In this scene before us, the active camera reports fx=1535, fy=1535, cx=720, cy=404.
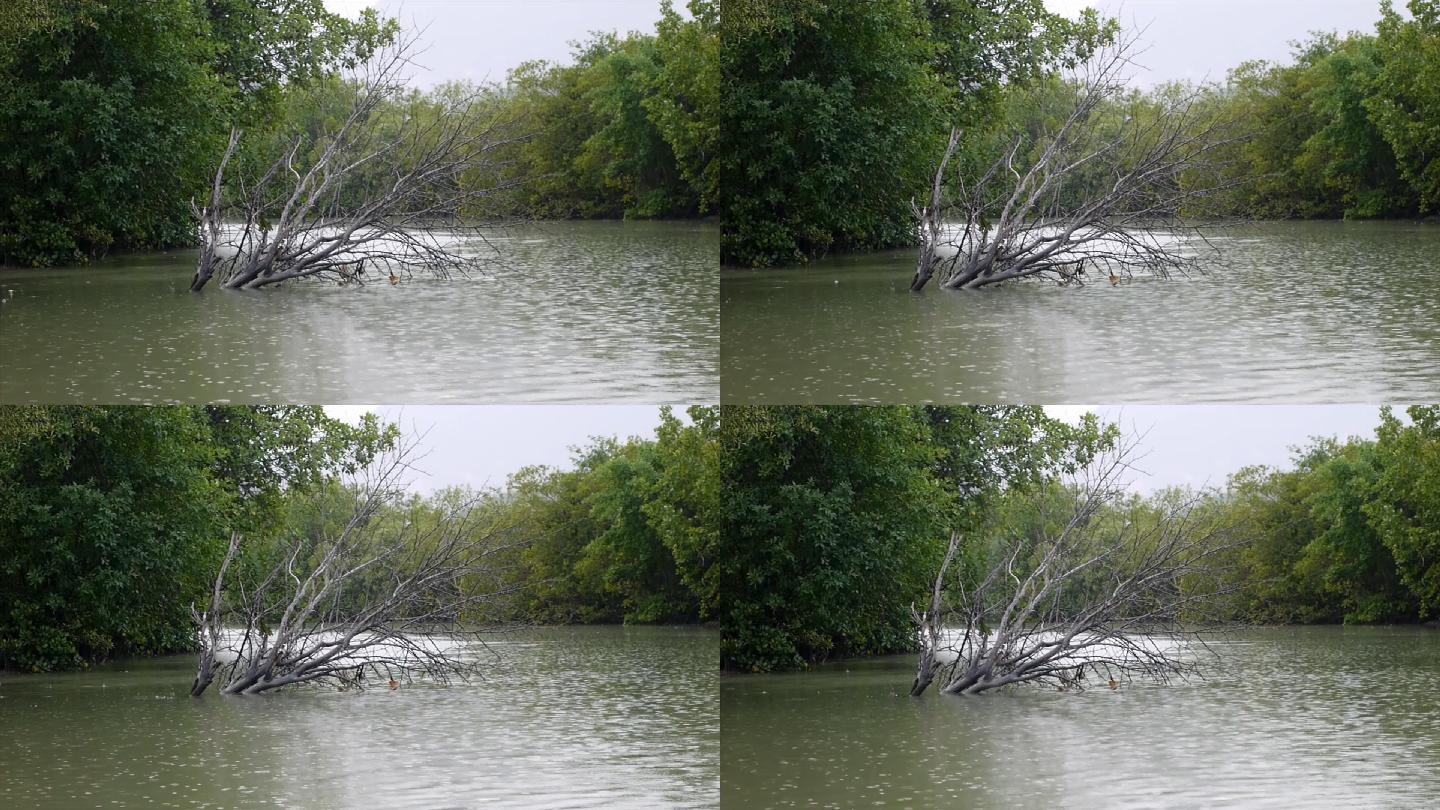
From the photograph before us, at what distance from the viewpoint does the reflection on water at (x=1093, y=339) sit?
1474 cm

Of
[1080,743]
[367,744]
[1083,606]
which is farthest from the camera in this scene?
[1083,606]

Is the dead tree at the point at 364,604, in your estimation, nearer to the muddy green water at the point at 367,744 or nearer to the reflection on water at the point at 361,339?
the muddy green water at the point at 367,744

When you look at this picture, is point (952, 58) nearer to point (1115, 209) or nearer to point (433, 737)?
point (1115, 209)

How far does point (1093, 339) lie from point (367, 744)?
8.89 metres

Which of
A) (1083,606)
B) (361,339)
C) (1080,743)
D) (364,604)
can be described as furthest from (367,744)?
(1083,606)

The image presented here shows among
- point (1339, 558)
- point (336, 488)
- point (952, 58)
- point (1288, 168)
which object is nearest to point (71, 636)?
point (336, 488)

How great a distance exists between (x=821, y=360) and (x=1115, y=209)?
→ 6.31 meters

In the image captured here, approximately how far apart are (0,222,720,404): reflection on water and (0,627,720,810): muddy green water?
3.26 m

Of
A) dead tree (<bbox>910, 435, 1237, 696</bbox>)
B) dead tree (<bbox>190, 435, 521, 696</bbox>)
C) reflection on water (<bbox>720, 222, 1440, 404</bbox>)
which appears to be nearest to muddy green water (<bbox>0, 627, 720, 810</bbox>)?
dead tree (<bbox>190, 435, 521, 696</bbox>)

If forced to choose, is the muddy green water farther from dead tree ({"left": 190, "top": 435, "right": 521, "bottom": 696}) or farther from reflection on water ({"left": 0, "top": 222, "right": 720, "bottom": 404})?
reflection on water ({"left": 0, "top": 222, "right": 720, "bottom": 404})

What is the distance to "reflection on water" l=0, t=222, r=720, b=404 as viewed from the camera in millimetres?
14992

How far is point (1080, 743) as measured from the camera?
46.5 ft

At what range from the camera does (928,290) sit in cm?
2122

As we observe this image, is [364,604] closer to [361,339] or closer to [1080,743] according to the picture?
[361,339]
